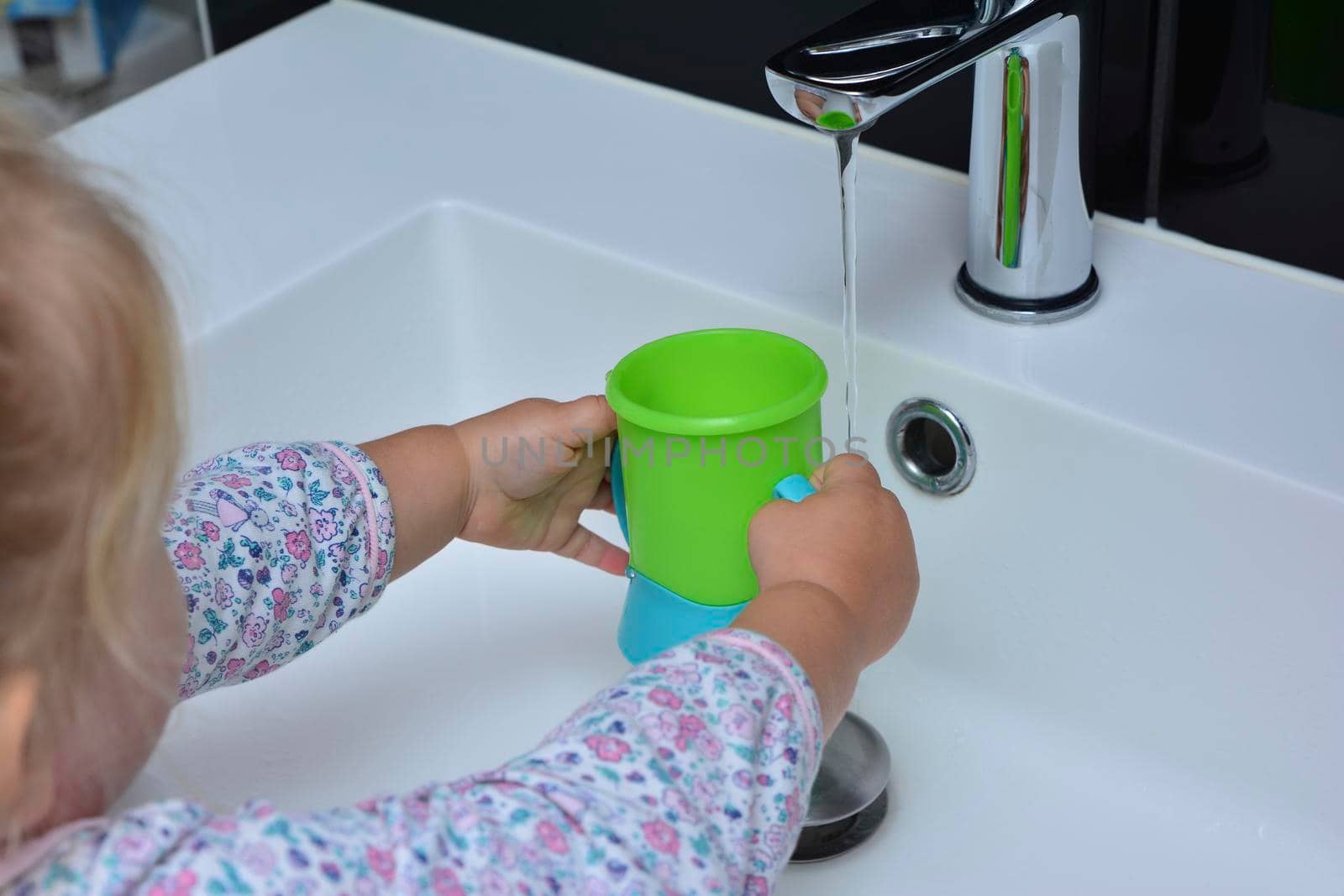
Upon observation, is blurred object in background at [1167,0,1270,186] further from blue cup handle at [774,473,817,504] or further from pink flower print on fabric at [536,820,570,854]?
pink flower print on fabric at [536,820,570,854]

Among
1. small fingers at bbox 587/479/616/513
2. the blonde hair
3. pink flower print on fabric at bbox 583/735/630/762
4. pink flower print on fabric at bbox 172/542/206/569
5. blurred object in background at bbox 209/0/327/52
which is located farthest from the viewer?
blurred object in background at bbox 209/0/327/52

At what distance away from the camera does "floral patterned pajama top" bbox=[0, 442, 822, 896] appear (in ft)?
1.48

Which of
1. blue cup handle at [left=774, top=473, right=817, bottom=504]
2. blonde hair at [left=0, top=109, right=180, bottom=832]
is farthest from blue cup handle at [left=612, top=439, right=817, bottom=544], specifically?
blonde hair at [left=0, top=109, right=180, bottom=832]

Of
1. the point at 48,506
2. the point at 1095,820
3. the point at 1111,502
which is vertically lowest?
the point at 1095,820

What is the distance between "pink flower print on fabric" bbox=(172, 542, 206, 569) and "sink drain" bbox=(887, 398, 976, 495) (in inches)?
12.0

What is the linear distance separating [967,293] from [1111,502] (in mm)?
120

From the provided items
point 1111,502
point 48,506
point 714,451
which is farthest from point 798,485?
point 48,506

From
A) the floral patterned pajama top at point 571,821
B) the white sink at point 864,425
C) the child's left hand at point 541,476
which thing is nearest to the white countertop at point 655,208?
the white sink at point 864,425

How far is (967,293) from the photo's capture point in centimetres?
70

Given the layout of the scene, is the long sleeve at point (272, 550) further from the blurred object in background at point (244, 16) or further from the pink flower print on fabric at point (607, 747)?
the blurred object in background at point (244, 16)

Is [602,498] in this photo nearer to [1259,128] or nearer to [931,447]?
[931,447]

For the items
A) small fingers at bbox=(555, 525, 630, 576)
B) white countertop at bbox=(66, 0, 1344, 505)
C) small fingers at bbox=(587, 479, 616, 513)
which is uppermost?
white countertop at bbox=(66, 0, 1344, 505)

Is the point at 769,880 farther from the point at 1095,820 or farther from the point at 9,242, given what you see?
the point at 9,242

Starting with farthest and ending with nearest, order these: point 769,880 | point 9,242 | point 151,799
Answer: point 151,799 → point 769,880 → point 9,242
